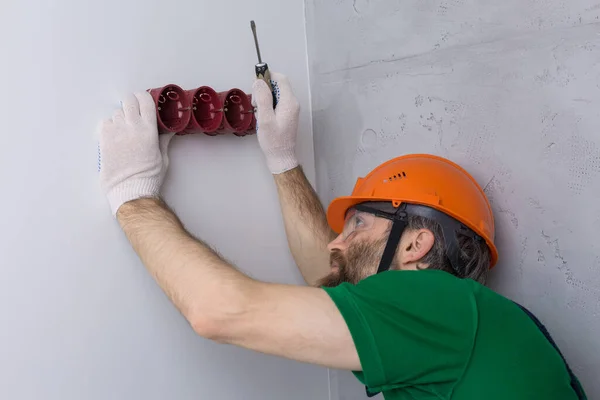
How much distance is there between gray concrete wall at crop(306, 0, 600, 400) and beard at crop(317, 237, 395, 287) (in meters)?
0.39

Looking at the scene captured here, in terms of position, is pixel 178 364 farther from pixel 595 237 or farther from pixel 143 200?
pixel 595 237

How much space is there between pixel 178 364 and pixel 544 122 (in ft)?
3.81

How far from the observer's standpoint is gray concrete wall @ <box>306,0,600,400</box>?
152 centimetres

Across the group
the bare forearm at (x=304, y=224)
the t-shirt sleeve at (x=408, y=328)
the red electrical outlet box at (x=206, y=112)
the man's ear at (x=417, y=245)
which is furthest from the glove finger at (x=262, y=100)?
the t-shirt sleeve at (x=408, y=328)

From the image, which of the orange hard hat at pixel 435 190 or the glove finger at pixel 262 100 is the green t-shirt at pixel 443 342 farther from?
the glove finger at pixel 262 100

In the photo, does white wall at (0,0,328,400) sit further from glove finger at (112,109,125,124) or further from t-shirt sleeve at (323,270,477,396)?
t-shirt sleeve at (323,270,477,396)

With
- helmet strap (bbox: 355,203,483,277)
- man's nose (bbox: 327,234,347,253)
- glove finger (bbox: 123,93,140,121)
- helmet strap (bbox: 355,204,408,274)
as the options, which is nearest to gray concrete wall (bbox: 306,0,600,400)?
helmet strap (bbox: 355,203,483,277)

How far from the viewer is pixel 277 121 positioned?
71.8 inches

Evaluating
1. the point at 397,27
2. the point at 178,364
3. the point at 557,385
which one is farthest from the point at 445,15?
the point at 178,364

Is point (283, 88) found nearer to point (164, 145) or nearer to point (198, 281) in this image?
point (164, 145)

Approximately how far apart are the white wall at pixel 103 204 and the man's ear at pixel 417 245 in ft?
1.87

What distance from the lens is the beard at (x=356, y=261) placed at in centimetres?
157

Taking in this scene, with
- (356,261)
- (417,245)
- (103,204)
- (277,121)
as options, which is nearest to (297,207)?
(277,121)

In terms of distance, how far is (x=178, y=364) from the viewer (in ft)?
5.56
